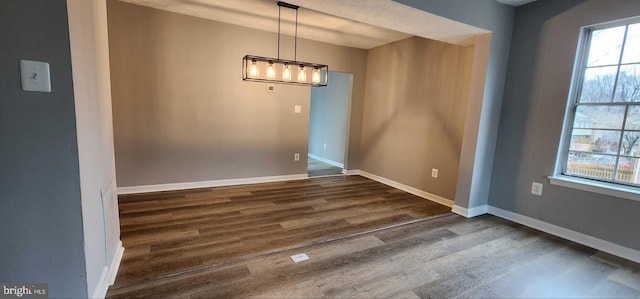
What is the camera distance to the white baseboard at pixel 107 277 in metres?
1.54

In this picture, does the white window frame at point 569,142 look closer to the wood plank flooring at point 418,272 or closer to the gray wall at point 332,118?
the wood plank flooring at point 418,272

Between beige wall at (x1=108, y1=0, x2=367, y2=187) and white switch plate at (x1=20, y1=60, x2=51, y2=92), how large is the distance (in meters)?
2.54

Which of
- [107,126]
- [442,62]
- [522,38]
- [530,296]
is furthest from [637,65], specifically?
[107,126]

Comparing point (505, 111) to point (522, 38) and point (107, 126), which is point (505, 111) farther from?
point (107, 126)

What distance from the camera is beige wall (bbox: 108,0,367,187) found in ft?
11.0

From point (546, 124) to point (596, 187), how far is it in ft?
2.41

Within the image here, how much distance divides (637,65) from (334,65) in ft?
11.7

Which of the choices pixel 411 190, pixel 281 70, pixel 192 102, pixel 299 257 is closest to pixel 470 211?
pixel 411 190

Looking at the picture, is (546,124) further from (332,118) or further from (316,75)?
(332,118)

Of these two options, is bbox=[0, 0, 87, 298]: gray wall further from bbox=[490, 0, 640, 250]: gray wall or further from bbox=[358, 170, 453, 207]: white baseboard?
bbox=[490, 0, 640, 250]: gray wall

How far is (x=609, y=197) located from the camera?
244cm

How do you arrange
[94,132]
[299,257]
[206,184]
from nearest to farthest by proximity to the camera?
[94,132] < [299,257] < [206,184]

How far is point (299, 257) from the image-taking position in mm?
2182

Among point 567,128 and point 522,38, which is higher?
point 522,38
